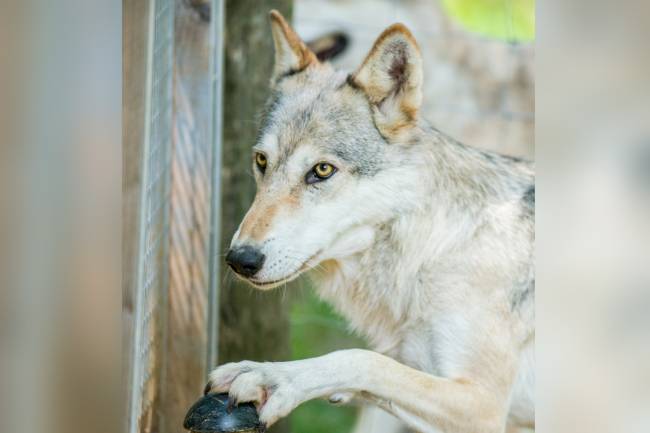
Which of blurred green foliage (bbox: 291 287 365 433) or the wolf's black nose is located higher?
the wolf's black nose

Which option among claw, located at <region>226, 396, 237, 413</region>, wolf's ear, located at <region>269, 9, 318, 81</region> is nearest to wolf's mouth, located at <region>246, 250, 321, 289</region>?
claw, located at <region>226, 396, 237, 413</region>

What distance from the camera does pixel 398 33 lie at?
75.7 inches

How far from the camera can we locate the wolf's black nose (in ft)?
5.96

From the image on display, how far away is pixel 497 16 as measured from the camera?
2467mm

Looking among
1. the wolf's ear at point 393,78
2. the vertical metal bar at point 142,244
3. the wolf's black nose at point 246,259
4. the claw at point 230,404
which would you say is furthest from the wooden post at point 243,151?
the claw at point 230,404

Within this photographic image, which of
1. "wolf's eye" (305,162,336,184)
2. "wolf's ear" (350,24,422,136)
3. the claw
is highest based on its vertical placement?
"wolf's ear" (350,24,422,136)

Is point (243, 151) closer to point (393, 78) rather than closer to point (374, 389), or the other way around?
point (393, 78)

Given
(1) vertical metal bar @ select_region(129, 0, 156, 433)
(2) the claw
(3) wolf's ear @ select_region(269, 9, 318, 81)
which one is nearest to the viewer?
(2) the claw

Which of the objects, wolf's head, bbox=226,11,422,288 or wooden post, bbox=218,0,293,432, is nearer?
wolf's head, bbox=226,11,422,288

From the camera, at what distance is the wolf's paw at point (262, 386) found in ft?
5.41

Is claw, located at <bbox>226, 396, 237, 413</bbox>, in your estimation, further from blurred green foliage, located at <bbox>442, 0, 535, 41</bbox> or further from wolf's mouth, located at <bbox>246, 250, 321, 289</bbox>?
blurred green foliage, located at <bbox>442, 0, 535, 41</bbox>

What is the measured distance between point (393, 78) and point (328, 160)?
298 millimetres

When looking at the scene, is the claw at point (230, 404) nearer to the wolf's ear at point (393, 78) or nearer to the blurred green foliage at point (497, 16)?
the wolf's ear at point (393, 78)
